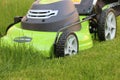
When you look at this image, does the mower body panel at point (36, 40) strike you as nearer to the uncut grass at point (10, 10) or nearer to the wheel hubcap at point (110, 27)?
the wheel hubcap at point (110, 27)

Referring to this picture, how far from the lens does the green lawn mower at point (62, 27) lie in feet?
20.5

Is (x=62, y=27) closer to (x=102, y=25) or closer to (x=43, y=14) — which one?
(x=43, y=14)

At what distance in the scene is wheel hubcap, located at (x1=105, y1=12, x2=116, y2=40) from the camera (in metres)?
7.54

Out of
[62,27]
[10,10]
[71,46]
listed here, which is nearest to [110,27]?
[62,27]

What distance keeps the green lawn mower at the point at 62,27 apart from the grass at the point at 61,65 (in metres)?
0.19

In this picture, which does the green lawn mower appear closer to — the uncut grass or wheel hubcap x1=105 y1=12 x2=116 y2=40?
wheel hubcap x1=105 y1=12 x2=116 y2=40

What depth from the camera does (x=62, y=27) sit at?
6.70 m

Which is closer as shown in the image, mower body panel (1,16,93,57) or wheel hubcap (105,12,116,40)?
mower body panel (1,16,93,57)

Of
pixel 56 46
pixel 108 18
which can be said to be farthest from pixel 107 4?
pixel 56 46

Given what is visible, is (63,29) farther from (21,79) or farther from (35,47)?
(21,79)

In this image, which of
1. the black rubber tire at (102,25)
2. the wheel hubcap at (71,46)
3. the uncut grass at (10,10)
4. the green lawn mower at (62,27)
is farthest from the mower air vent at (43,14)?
the uncut grass at (10,10)

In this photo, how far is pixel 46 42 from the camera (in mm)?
6273

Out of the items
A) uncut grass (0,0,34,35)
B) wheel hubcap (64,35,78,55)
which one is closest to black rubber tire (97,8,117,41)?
wheel hubcap (64,35,78,55)

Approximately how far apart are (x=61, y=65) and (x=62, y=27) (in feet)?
3.71
